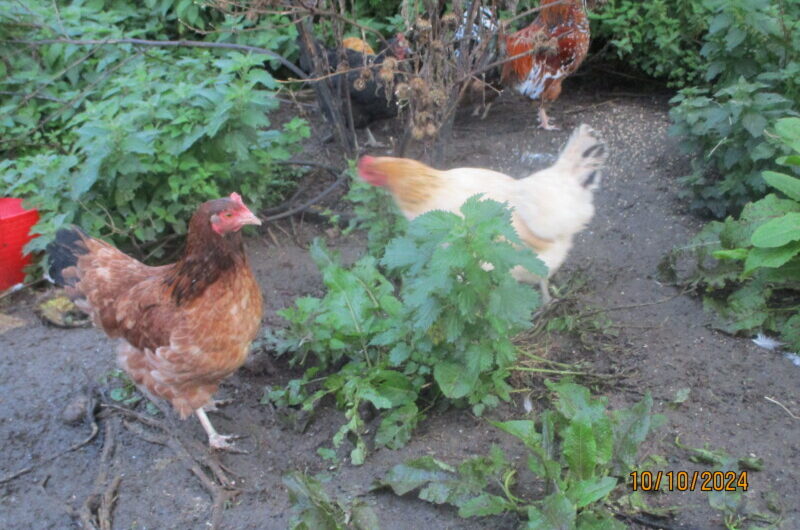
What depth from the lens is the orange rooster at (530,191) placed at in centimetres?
373

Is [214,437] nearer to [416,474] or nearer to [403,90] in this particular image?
[416,474]

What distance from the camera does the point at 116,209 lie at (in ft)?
16.2

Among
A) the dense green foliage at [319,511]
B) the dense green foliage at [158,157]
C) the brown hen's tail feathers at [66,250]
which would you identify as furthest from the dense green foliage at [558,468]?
the dense green foliage at [158,157]

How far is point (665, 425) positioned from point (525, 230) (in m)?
1.16

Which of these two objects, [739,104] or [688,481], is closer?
[688,481]

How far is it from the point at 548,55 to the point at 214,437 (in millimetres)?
4294

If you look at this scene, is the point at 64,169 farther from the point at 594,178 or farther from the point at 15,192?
the point at 594,178

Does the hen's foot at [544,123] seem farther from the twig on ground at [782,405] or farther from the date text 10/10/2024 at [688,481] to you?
the date text 10/10/2024 at [688,481]

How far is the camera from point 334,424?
11.5 feet

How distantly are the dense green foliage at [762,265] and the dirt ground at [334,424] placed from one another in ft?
0.40

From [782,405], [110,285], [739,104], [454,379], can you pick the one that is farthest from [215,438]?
[739,104]

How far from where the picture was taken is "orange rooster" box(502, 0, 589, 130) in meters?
6.27

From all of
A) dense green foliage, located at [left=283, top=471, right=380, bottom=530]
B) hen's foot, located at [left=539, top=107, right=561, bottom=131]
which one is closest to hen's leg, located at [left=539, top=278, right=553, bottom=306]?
dense green foliage, located at [left=283, top=471, right=380, bottom=530]

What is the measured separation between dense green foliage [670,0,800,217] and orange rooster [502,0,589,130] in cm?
122
